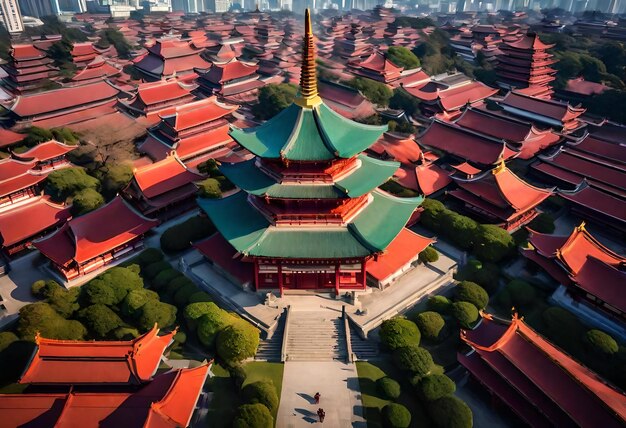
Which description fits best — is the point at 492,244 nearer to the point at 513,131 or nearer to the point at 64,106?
the point at 513,131

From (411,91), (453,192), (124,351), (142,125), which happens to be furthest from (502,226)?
(142,125)

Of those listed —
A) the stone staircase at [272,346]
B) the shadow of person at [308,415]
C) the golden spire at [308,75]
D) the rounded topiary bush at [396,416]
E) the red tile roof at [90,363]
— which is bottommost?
the stone staircase at [272,346]

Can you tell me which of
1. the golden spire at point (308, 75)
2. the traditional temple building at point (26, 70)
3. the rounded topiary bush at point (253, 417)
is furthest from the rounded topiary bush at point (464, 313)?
the traditional temple building at point (26, 70)

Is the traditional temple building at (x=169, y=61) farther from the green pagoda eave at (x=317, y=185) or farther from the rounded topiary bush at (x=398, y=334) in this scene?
the rounded topiary bush at (x=398, y=334)

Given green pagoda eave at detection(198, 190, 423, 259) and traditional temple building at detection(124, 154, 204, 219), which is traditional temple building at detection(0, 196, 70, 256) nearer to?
traditional temple building at detection(124, 154, 204, 219)

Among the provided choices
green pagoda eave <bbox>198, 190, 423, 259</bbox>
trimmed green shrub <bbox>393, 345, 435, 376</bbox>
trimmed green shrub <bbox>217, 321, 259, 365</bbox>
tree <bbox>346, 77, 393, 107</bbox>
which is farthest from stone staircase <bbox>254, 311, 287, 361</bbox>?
tree <bbox>346, 77, 393, 107</bbox>

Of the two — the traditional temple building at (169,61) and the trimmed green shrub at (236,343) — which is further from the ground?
the traditional temple building at (169,61)

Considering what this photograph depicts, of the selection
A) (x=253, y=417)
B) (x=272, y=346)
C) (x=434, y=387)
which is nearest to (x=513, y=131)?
(x=434, y=387)
